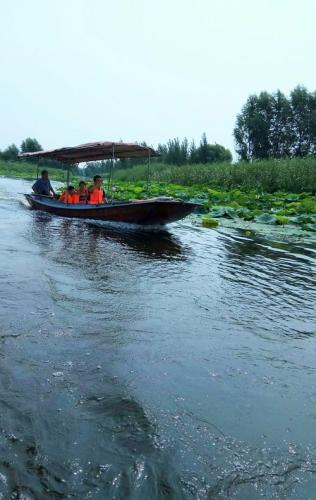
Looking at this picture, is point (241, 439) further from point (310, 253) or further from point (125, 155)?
point (125, 155)

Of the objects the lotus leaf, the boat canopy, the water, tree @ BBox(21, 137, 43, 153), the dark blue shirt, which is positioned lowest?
the water

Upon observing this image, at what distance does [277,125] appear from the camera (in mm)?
38969

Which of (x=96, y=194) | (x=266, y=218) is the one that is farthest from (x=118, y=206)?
(x=266, y=218)

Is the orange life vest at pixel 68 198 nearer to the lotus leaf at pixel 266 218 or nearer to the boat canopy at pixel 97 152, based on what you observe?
the boat canopy at pixel 97 152

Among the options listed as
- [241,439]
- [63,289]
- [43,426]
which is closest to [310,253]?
[63,289]

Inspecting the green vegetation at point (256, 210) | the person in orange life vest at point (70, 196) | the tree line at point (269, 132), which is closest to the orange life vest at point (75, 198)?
the person in orange life vest at point (70, 196)

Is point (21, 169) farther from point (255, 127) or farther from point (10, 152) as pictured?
point (255, 127)

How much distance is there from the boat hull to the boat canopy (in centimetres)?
155

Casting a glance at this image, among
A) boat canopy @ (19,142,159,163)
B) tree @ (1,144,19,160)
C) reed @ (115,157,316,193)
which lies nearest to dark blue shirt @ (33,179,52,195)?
boat canopy @ (19,142,159,163)

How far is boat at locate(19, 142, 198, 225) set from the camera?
10742mm

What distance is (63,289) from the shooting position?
5574mm

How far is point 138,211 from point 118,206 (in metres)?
0.57

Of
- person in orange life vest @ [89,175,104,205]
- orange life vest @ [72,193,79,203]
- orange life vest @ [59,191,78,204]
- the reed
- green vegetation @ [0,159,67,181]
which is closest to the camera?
person in orange life vest @ [89,175,104,205]

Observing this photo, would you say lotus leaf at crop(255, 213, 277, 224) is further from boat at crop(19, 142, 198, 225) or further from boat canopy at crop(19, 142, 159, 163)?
boat canopy at crop(19, 142, 159, 163)
